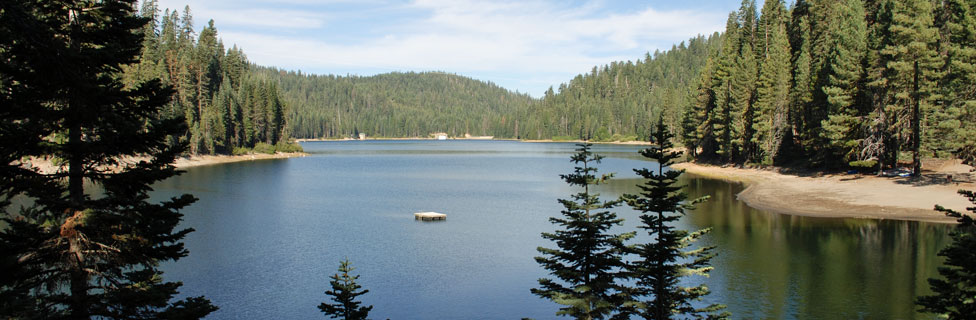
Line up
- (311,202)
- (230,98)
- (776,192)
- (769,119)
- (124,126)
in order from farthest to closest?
(230,98) < (769,119) < (311,202) < (776,192) < (124,126)

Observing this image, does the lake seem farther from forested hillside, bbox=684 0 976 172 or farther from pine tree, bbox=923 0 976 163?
forested hillside, bbox=684 0 976 172

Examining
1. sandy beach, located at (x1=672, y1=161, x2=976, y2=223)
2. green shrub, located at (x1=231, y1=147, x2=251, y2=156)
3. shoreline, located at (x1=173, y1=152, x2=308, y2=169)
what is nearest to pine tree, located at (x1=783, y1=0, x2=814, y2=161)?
sandy beach, located at (x1=672, y1=161, x2=976, y2=223)

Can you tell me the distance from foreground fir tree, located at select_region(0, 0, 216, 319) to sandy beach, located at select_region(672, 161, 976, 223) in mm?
44572

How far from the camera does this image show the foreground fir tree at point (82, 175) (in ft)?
33.6

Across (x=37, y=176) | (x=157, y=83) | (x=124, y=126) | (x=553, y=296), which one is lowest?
(x=553, y=296)

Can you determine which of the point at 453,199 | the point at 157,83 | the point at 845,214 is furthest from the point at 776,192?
the point at 157,83

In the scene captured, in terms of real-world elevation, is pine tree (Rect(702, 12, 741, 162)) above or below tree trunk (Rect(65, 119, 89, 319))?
above

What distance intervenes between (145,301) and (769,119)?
241 ft

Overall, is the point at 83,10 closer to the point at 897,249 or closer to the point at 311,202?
the point at 897,249

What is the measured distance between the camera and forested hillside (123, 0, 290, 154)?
99750 millimetres

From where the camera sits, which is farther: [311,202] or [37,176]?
[311,202]

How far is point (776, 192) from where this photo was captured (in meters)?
54.7

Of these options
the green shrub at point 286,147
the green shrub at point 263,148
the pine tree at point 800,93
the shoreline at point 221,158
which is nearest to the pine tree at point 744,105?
the pine tree at point 800,93

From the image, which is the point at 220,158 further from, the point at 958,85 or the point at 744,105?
the point at 958,85
